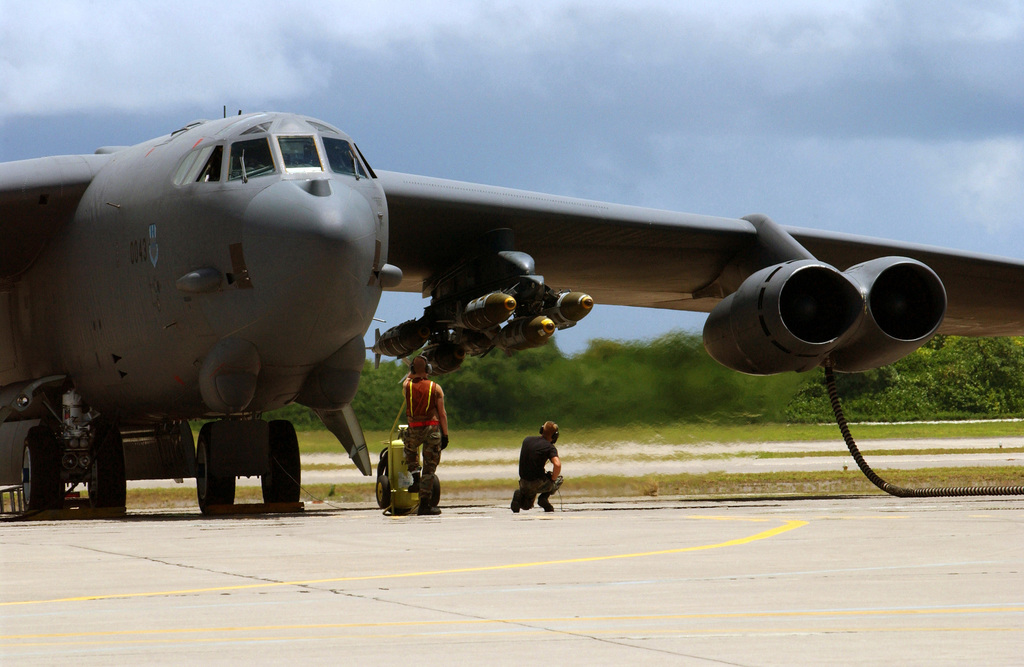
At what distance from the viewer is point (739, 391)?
1479 centimetres

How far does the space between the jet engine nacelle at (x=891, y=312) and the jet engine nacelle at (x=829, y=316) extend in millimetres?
11

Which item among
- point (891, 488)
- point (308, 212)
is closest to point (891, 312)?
point (891, 488)

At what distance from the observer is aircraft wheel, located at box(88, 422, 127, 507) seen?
45.4 feet

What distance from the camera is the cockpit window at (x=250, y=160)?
36.5 ft

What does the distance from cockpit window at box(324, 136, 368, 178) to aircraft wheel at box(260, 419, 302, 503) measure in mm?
3861

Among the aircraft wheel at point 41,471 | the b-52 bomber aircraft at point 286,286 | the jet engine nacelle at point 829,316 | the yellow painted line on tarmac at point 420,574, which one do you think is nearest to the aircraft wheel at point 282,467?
the b-52 bomber aircraft at point 286,286

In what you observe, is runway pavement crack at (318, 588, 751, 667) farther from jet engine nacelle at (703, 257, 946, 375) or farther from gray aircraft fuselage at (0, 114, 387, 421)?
jet engine nacelle at (703, 257, 946, 375)

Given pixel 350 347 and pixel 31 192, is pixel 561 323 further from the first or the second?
pixel 31 192

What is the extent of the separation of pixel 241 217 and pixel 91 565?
4.91m

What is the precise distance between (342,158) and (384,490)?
389 cm

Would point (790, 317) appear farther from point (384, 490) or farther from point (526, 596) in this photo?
point (526, 596)

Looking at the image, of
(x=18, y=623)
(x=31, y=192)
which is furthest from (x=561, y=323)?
(x=18, y=623)

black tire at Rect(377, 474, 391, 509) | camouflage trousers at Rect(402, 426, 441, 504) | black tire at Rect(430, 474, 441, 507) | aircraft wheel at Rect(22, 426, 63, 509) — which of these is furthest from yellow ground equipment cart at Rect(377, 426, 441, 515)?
aircraft wheel at Rect(22, 426, 63, 509)

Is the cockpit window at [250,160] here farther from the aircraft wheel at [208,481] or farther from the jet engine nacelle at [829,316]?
the jet engine nacelle at [829,316]
